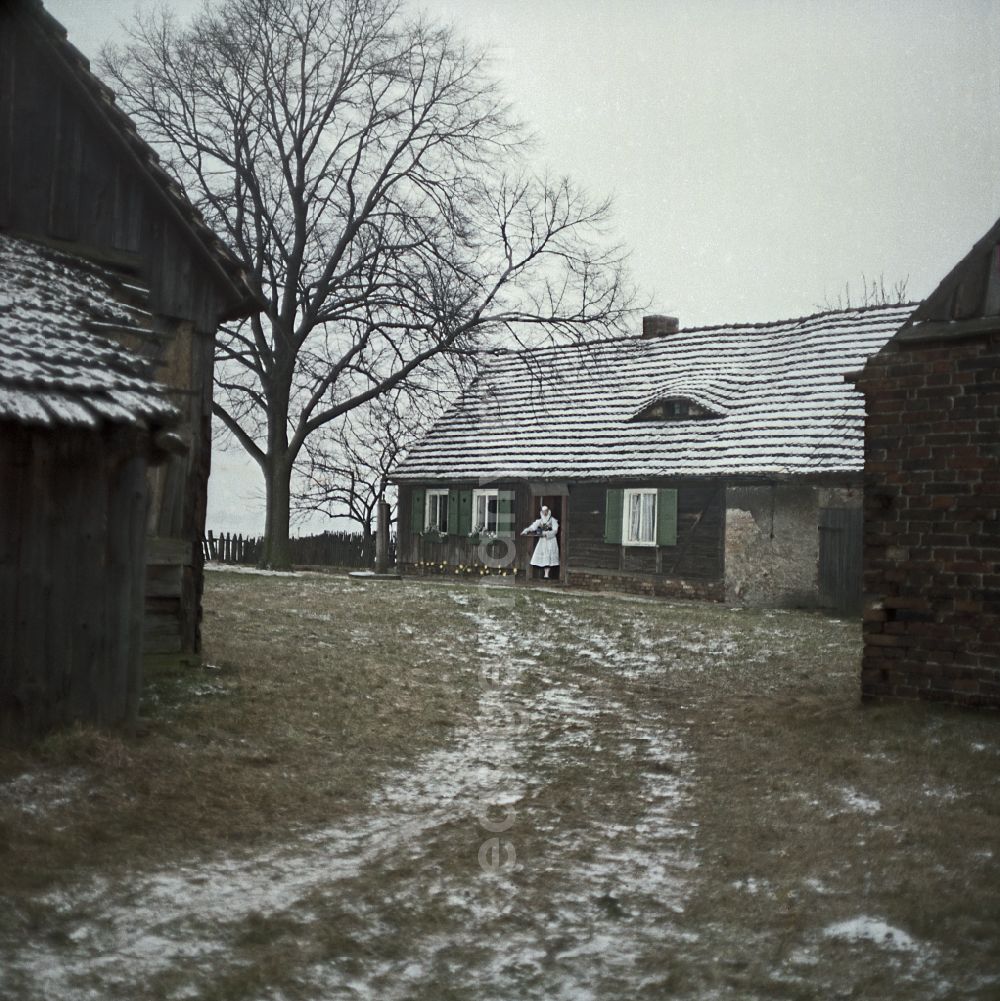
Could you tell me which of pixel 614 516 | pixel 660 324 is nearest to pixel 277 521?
pixel 614 516

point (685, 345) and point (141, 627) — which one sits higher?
point (685, 345)

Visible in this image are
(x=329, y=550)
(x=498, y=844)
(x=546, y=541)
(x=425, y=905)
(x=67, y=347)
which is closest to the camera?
(x=425, y=905)

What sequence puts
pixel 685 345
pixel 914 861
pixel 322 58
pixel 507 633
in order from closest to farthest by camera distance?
pixel 914 861 → pixel 507 633 → pixel 322 58 → pixel 685 345

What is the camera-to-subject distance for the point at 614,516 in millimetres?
23875

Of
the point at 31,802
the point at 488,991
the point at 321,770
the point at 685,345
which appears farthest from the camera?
the point at 685,345

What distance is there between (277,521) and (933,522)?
1869 cm

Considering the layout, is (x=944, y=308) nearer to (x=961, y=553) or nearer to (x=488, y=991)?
(x=961, y=553)

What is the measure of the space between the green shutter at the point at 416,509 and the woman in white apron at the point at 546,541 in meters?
3.79

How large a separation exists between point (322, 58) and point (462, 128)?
11.1ft

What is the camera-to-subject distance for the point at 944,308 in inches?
332

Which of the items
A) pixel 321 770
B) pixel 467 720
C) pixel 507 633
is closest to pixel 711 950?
pixel 321 770

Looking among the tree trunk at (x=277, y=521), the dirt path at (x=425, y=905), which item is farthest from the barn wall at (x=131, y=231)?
the tree trunk at (x=277, y=521)

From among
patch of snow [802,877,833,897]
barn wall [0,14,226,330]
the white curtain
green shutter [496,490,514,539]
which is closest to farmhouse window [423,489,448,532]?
green shutter [496,490,514,539]

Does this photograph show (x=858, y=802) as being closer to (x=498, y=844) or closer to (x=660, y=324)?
(x=498, y=844)
